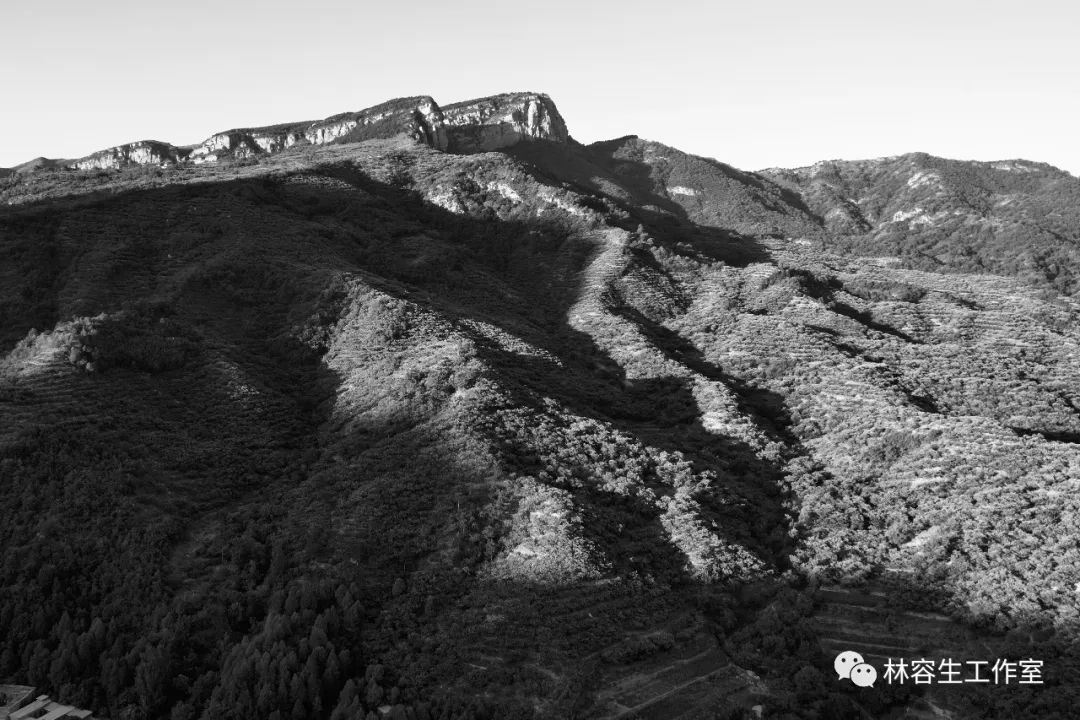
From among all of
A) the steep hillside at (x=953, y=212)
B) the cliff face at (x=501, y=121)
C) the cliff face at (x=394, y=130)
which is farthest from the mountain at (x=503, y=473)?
the cliff face at (x=501, y=121)

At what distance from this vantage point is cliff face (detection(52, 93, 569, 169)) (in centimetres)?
11131

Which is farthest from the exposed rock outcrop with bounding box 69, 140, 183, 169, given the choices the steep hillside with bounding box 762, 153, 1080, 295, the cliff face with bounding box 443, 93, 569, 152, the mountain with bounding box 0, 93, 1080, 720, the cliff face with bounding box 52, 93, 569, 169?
the steep hillside with bounding box 762, 153, 1080, 295

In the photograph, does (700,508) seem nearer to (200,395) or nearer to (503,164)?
(200,395)

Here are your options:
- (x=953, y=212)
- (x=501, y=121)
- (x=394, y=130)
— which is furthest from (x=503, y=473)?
(x=953, y=212)

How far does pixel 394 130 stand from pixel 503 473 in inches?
3485

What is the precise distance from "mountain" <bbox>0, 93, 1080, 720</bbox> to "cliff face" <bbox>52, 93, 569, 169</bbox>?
51.1 metres

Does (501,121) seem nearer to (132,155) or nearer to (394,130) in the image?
(394,130)

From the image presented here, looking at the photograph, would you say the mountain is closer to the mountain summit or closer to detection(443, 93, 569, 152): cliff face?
the mountain summit

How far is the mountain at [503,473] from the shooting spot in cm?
2147

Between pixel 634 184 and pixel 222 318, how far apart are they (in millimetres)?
105457

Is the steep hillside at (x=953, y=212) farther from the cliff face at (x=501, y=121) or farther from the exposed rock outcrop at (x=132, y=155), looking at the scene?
the exposed rock outcrop at (x=132, y=155)

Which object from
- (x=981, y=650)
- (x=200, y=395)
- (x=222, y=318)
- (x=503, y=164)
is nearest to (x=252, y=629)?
(x=200, y=395)

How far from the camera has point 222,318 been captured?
146 feet

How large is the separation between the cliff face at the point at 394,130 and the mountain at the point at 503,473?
168ft
